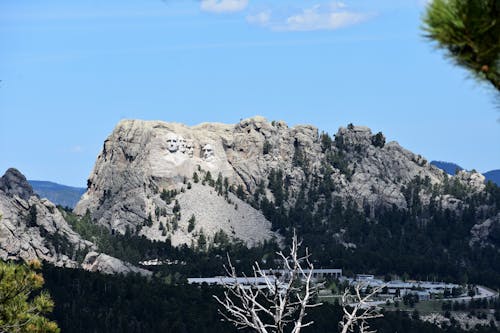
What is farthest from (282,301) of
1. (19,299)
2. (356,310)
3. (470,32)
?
(19,299)

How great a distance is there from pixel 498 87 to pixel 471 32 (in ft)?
5.21

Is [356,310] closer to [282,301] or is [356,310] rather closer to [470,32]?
[282,301]

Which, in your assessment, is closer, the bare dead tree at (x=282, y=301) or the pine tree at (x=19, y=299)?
the bare dead tree at (x=282, y=301)

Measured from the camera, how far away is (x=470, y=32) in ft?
88.6

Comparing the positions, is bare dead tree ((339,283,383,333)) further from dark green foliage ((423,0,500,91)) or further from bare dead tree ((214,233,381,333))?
dark green foliage ((423,0,500,91))

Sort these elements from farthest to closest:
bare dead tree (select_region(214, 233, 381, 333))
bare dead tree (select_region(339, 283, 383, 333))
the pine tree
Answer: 1. the pine tree
2. bare dead tree (select_region(339, 283, 383, 333))
3. bare dead tree (select_region(214, 233, 381, 333))

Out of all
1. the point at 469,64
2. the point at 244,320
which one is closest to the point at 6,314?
the point at 244,320

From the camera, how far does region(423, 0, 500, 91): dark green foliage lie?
26797 millimetres

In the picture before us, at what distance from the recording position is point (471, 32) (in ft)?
88.6

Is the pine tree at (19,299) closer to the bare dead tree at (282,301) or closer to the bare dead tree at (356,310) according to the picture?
the bare dead tree at (282,301)

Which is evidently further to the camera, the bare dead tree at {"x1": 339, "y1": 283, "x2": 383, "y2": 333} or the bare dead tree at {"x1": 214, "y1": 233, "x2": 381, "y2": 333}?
the bare dead tree at {"x1": 339, "y1": 283, "x2": 383, "y2": 333}

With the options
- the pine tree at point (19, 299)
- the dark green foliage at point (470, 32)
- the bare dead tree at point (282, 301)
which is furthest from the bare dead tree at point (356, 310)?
the pine tree at point (19, 299)

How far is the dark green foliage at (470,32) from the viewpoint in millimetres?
26797

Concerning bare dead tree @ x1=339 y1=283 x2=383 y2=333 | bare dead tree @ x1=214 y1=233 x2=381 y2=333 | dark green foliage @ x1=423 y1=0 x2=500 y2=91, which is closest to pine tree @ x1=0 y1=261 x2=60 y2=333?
bare dead tree @ x1=214 y1=233 x2=381 y2=333
